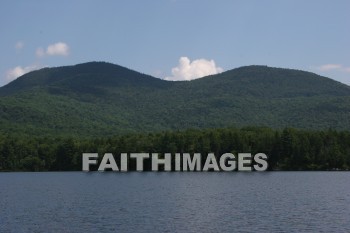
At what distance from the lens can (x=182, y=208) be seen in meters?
74.9

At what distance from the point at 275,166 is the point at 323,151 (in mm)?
15775

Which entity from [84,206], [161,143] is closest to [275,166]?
[161,143]

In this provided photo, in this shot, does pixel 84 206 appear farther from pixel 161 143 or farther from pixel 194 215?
pixel 161 143

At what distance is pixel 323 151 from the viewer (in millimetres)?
173625

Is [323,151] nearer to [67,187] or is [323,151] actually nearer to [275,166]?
[275,166]

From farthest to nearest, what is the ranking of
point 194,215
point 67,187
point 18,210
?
point 67,187 < point 18,210 < point 194,215

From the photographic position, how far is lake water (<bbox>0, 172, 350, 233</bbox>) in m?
60.2

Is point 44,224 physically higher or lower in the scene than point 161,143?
lower

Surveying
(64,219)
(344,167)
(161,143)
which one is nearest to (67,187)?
(64,219)

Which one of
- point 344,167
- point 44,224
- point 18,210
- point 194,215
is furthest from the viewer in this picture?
point 344,167

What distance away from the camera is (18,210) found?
254 ft

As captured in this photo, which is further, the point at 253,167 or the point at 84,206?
the point at 253,167

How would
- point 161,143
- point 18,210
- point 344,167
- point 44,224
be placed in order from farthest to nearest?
point 161,143 < point 344,167 < point 18,210 < point 44,224

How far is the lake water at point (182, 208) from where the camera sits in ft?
197
